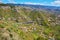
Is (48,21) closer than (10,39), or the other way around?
(10,39)

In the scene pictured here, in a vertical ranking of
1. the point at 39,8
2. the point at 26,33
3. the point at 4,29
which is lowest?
the point at 26,33

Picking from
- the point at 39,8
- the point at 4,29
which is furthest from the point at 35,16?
the point at 4,29

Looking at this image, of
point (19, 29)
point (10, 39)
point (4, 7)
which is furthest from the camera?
point (4, 7)

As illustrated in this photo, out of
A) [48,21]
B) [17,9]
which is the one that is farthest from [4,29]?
[48,21]

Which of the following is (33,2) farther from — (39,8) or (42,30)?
(42,30)

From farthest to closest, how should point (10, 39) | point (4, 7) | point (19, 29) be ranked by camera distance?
point (4, 7) < point (19, 29) < point (10, 39)

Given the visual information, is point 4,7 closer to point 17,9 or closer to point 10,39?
point 17,9

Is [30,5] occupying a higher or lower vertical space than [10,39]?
higher
